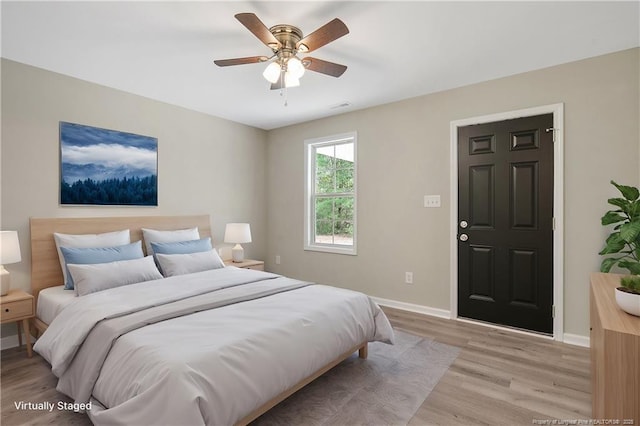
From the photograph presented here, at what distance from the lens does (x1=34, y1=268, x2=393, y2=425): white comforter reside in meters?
1.43

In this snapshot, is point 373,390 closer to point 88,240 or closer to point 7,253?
point 88,240

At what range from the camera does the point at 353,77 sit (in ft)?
10.6

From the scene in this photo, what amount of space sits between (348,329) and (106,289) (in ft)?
6.41

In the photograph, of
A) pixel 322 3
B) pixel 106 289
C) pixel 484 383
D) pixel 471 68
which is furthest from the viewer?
pixel 471 68

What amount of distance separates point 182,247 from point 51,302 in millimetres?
1174

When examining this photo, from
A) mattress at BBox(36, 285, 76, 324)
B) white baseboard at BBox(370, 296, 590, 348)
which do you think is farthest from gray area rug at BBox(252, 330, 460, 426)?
mattress at BBox(36, 285, 76, 324)

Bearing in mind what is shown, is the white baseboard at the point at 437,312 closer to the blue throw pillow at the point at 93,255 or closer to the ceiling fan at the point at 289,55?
the ceiling fan at the point at 289,55

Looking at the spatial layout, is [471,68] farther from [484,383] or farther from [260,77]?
[484,383]

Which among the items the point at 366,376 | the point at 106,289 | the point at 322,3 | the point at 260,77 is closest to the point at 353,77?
the point at 260,77

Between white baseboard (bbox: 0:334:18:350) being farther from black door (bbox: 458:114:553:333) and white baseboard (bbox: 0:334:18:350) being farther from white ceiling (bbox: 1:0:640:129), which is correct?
black door (bbox: 458:114:553:333)

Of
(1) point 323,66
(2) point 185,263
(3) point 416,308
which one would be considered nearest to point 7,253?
(2) point 185,263

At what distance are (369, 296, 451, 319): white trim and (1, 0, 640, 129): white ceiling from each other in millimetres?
2419

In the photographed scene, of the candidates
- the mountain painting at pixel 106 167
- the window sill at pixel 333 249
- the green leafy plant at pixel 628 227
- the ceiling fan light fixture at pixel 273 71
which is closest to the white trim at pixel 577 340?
the green leafy plant at pixel 628 227

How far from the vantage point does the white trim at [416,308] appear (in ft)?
11.8
